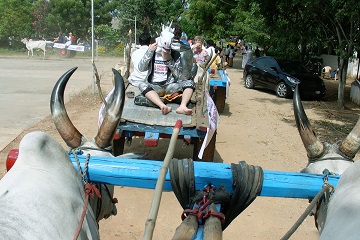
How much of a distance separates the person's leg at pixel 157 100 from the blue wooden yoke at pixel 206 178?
117 inches

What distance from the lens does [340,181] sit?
2.02 meters

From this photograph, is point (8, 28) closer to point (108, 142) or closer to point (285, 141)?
point (285, 141)

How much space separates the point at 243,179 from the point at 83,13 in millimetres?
35303

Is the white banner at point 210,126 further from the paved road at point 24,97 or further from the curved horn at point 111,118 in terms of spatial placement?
the paved road at point 24,97

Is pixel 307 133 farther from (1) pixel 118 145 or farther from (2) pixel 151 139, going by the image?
(1) pixel 118 145

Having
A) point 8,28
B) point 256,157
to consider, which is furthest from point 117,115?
point 8,28

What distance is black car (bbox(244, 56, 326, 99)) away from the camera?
13.5 metres

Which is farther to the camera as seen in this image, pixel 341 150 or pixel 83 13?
pixel 83 13

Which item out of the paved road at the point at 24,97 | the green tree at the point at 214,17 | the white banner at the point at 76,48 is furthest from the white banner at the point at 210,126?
the white banner at the point at 76,48

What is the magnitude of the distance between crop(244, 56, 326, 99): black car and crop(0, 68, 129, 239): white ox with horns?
36.1 ft

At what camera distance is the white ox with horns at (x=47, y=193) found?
163 centimetres

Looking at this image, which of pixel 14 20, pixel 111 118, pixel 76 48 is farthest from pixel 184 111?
pixel 14 20

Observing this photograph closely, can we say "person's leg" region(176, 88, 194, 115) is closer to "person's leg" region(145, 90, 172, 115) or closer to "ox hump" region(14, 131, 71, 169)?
"person's leg" region(145, 90, 172, 115)

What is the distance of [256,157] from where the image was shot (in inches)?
262
